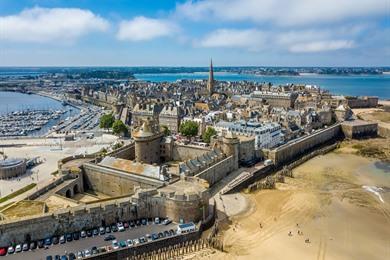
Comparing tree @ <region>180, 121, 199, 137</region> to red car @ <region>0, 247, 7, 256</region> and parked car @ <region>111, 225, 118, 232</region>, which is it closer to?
parked car @ <region>111, 225, 118, 232</region>

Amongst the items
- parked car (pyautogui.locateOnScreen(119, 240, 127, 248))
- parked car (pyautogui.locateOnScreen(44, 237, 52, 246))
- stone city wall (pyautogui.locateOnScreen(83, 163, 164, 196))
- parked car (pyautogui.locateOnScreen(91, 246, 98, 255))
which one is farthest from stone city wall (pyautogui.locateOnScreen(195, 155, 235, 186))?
parked car (pyautogui.locateOnScreen(44, 237, 52, 246))

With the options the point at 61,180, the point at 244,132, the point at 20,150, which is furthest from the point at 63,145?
the point at 244,132

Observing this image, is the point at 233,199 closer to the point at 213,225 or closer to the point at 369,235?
the point at 213,225

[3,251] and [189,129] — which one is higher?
[189,129]

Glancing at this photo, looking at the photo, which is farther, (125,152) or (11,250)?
(125,152)

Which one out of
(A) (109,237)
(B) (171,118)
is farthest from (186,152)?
(A) (109,237)

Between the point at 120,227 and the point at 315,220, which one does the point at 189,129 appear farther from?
the point at 120,227
